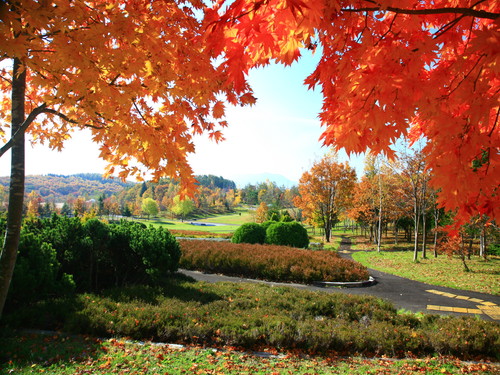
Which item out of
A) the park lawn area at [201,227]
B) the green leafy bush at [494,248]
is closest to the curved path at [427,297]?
the green leafy bush at [494,248]

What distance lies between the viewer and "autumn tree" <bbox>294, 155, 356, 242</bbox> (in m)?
29.8

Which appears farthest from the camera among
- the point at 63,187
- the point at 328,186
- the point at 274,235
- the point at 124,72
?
the point at 63,187

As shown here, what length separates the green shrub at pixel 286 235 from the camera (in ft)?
67.7

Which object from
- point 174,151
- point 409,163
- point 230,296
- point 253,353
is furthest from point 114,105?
point 409,163

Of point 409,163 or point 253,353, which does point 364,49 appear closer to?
point 253,353

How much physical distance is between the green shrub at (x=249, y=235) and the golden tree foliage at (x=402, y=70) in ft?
60.7

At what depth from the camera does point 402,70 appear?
2242 mm

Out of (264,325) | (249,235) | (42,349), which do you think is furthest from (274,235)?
(42,349)

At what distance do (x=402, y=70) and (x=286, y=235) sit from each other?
62.5 ft

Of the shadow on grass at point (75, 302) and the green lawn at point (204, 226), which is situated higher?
the shadow on grass at point (75, 302)

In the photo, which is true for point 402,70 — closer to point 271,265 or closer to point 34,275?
point 34,275

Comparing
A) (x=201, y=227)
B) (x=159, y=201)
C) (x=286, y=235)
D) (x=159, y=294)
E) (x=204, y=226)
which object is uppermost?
(x=159, y=201)

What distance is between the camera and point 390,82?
7.19ft

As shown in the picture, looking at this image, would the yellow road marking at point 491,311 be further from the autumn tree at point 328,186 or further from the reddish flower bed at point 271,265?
the autumn tree at point 328,186
